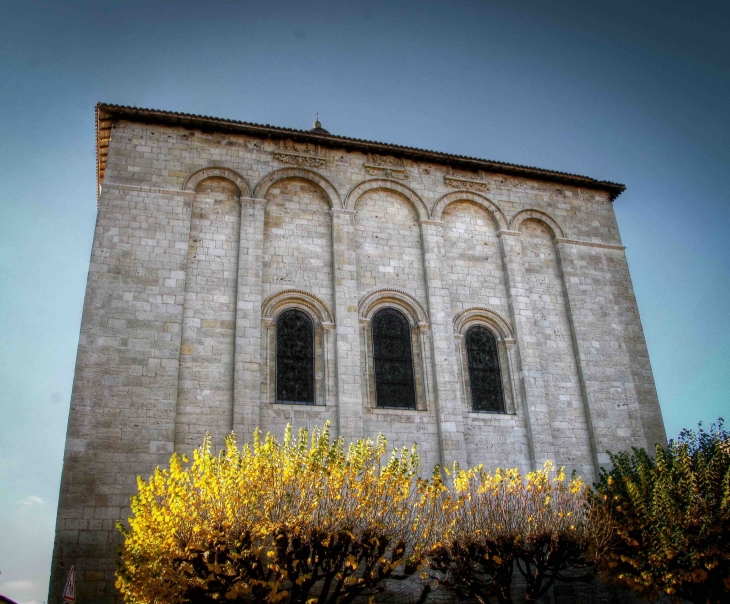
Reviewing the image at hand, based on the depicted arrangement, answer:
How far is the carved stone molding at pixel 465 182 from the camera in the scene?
18719mm

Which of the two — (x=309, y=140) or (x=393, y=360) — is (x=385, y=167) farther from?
(x=393, y=360)

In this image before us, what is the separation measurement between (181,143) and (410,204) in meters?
6.02

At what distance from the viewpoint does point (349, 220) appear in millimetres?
17219

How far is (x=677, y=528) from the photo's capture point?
12109 mm

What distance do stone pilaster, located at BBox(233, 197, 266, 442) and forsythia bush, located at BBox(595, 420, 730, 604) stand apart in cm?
717

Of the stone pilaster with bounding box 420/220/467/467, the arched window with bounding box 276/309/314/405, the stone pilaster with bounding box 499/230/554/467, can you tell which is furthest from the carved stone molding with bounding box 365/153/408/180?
the arched window with bounding box 276/309/314/405

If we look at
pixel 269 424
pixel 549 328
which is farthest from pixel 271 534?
pixel 549 328

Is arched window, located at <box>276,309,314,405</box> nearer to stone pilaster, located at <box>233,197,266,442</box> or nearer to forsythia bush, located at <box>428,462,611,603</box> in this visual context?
stone pilaster, located at <box>233,197,266,442</box>

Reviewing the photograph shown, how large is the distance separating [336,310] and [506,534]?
6.49 m

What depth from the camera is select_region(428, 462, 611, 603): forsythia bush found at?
11.7m

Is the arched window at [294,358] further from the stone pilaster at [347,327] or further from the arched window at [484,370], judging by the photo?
the arched window at [484,370]

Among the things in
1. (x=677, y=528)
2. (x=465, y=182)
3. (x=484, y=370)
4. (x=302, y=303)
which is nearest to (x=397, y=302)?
(x=302, y=303)

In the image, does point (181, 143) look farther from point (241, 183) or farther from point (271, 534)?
point (271, 534)

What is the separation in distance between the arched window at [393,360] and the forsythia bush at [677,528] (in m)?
4.89
